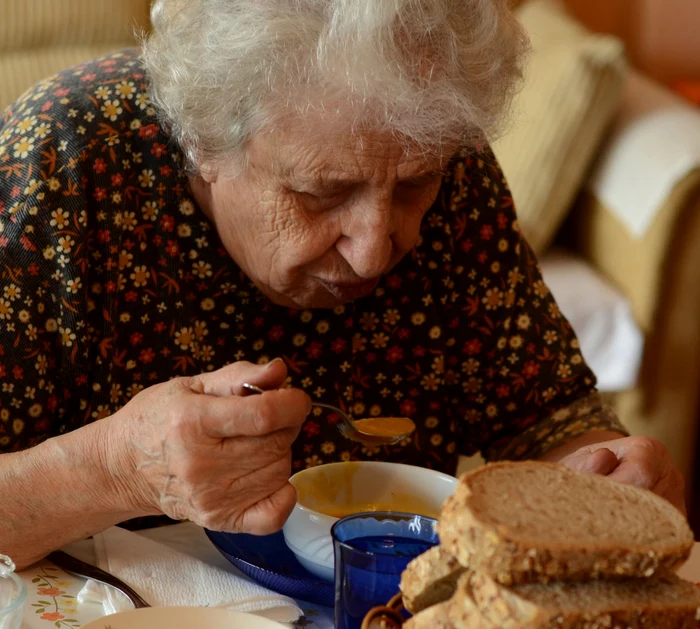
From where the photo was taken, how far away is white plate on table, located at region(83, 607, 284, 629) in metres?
0.82

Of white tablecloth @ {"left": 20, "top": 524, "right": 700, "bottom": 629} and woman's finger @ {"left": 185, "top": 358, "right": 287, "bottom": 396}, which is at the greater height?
woman's finger @ {"left": 185, "top": 358, "right": 287, "bottom": 396}

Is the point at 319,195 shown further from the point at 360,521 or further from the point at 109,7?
the point at 109,7

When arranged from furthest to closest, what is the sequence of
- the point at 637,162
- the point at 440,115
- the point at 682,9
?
the point at 682,9 → the point at 637,162 → the point at 440,115

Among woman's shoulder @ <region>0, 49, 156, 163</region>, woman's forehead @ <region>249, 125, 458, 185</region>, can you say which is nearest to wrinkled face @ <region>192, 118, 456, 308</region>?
woman's forehead @ <region>249, 125, 458, 185</region>

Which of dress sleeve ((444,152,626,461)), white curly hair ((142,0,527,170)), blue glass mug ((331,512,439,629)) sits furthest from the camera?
dress sleeve ((444,152,626,461))

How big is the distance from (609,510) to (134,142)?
2.72 ft

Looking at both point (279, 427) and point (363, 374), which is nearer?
point (279, 427)

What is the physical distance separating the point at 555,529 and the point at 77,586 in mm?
530

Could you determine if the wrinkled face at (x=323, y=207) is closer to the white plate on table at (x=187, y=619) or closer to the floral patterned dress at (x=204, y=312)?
the floral patterned dress at (x=204, y=312)

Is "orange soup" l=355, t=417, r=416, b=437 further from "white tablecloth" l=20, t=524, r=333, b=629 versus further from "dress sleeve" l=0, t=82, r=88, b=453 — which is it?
"dress sleeve" l=0, t=82, r=88, b=453

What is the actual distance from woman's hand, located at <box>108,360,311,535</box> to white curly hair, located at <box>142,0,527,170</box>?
33cm

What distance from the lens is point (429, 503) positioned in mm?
1069

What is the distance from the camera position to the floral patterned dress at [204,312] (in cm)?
119

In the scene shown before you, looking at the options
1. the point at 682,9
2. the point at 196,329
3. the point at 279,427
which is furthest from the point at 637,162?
the point at 279,427
